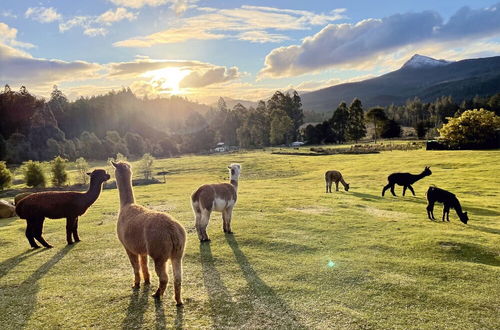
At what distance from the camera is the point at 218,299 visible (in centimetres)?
727

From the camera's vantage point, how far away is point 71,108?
137 meters

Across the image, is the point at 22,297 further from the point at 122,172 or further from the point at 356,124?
the point at 356,124

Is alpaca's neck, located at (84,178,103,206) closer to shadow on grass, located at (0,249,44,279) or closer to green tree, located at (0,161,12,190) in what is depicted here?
shadow on grass, located at (0,249,44,279)

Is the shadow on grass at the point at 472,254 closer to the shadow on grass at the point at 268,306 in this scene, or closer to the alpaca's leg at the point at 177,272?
the shadow on grass at the point at 268,306

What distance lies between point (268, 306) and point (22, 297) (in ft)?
17.8

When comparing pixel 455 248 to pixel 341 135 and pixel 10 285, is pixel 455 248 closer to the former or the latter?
pixel 10 285

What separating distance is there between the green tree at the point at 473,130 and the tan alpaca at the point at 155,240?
55508 mm

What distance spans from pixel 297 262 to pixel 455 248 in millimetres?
5353

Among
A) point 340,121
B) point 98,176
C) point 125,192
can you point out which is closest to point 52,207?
point 98,176

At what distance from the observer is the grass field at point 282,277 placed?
21.8 feet

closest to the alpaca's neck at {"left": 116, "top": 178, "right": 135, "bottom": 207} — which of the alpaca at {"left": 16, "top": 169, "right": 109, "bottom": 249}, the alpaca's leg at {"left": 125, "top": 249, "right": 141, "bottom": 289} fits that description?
the alpaca's leg at {"left": 125, "top": 249, "right": 141, "bottom": 289}

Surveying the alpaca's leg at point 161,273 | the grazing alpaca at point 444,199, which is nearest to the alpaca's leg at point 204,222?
the alpaca's leg at point 161,273

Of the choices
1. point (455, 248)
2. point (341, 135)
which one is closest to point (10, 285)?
point (455, 248)

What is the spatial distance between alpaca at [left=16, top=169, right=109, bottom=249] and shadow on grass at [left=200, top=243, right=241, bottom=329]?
4.67 meters
